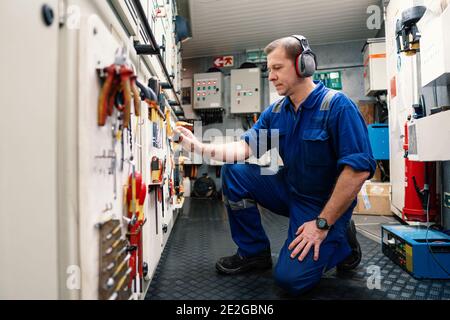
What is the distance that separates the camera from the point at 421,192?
182cm

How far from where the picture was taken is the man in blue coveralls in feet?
3.63

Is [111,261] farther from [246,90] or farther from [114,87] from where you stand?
[246,90]

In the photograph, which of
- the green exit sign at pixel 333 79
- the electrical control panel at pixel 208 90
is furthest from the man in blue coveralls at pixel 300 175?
the green exit sign at pixel 333 79

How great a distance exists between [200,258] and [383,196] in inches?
84.2

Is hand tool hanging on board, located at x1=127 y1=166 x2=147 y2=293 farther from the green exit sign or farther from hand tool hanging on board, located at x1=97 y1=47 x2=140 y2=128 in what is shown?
the green exit sign

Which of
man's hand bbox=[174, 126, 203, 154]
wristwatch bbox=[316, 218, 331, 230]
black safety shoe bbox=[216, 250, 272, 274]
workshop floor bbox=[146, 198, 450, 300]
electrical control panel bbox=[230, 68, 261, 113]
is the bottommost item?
workshop floor bbox=[146, 198, 450, 300]

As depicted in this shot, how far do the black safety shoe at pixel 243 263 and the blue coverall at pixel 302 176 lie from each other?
0.09 ft

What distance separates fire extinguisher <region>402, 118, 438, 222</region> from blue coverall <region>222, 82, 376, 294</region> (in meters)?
0.91

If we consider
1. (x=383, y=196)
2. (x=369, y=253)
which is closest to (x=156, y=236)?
(x=369, y=253)

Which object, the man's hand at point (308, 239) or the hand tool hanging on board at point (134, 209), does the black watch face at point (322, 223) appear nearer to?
the man's hand at point (308, 239)

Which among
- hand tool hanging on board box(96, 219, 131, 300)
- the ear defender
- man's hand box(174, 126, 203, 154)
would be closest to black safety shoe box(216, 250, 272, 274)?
man's hand box(174, 126, 203, 154)

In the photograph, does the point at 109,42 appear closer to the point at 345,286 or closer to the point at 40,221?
the point at 40,221

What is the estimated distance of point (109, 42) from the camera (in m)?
0.60

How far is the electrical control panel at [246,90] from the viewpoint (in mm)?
4102
